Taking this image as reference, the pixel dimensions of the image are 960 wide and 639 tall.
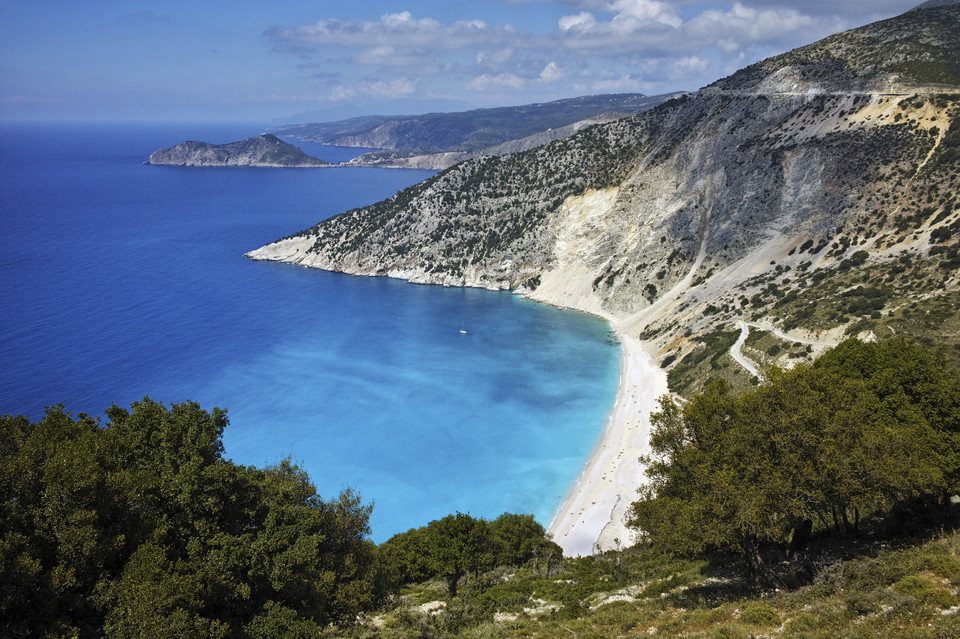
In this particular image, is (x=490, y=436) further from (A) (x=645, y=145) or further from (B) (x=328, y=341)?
(A) (x=645, y=145)

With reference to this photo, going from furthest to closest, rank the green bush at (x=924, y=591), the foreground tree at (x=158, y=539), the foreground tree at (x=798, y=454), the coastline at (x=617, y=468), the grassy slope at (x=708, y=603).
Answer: the coastline at (x=617, y=468) → the foreground tree at (x=798, y=454) → the grassy slope at (x=708, y=603) → the green bush at (x=924, y=591) → the foreground tree at (x=158, y=539)

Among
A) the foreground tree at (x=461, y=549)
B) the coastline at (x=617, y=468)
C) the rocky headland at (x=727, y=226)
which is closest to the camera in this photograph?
the foreground tree at (x=461, y=549)

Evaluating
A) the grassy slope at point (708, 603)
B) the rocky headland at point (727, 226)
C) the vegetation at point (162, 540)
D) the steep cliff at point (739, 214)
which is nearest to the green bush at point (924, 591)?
the grassy slope at point (708, 603)

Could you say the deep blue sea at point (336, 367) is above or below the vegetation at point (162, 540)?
below

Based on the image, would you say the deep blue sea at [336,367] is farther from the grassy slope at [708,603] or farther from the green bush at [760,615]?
the green bush at [760,615]

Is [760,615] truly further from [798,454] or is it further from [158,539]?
[158,539]

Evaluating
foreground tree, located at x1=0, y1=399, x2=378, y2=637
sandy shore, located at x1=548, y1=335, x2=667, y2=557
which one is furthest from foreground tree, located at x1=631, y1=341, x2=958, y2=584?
sandy shore, located at x1=548, y1=335, x2=667, y2=557

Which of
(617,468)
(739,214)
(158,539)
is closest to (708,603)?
(158,539)

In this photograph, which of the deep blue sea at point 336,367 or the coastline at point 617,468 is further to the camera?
the deep blue sea at point 336,367

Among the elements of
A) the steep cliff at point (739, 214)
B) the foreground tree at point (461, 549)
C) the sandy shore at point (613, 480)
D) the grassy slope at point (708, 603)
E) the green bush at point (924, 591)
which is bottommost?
the sandy shore at point (613, 480)
